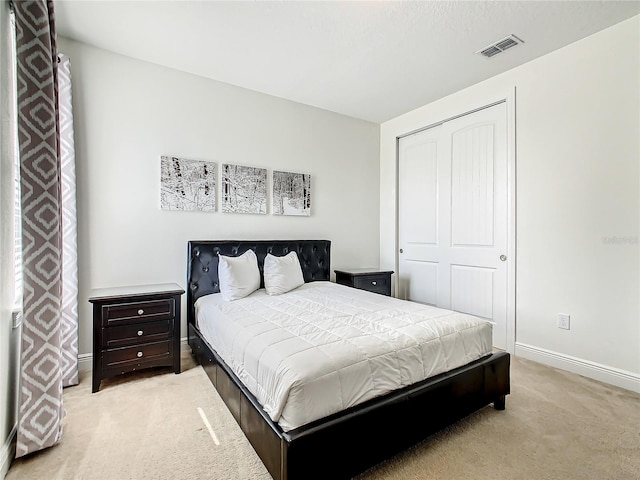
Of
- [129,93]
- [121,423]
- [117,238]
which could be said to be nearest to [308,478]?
[121,423]

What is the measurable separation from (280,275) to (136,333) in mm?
1241

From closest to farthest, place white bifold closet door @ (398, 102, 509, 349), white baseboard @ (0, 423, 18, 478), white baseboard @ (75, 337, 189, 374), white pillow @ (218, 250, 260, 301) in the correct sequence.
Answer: white baseboard @ (0, 423, 18, 478), white baseboard @ (75, 337, 189, 374), white pillow @ (218, 250, 260, 301), white bifold closet door @ (398, 102, 509, 349)

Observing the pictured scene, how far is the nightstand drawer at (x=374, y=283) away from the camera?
378 cm

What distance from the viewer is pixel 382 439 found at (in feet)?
4.87

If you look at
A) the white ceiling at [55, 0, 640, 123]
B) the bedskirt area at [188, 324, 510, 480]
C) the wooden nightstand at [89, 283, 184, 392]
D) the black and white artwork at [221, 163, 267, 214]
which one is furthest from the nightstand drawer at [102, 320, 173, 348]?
the white ceiling at [55, 0, 640, 123]

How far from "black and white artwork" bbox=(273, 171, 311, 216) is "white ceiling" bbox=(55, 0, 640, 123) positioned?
0.96m

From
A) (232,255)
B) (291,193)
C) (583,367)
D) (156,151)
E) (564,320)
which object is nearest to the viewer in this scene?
(583,367)

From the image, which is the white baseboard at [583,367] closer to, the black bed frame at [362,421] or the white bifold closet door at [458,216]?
the white bifold closet door at [458,216]

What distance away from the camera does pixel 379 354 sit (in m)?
1.58

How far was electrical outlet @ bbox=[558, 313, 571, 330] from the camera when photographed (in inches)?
106

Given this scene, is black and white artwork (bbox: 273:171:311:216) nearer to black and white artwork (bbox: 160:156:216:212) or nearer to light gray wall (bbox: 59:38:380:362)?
light gray wall (bbox: 59:38:380:362)

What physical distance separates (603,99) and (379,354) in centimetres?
266

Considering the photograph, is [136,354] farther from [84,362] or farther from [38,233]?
[38,233]

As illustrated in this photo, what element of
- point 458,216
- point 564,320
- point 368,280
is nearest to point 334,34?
point 458,216
